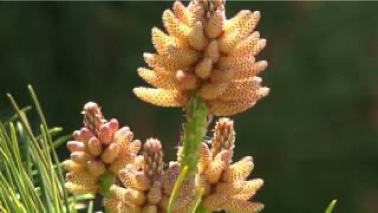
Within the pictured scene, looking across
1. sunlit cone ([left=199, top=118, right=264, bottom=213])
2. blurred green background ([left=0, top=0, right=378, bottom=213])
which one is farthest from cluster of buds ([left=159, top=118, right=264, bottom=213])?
blurred green background ([left=0, top=0, right=378, bottom=213])

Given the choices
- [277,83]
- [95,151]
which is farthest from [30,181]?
[277,83]

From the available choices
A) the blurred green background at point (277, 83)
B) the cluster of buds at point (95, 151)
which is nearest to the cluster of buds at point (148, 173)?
the cluster of buds at point (95, 151)

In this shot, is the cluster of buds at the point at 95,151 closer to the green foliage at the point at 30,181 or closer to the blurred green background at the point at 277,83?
the green foliage at the point at 30,181

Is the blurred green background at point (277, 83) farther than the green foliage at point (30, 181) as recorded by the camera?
Yes

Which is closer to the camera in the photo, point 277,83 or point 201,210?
point 201,210

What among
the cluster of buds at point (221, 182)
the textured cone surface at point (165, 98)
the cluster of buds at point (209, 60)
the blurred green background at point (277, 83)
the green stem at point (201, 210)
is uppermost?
the blurred green background at point (277, 83)

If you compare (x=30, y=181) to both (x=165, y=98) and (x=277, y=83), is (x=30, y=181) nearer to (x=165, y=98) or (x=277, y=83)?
(x=165, y=98)

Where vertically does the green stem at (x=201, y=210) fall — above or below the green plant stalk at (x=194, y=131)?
below
